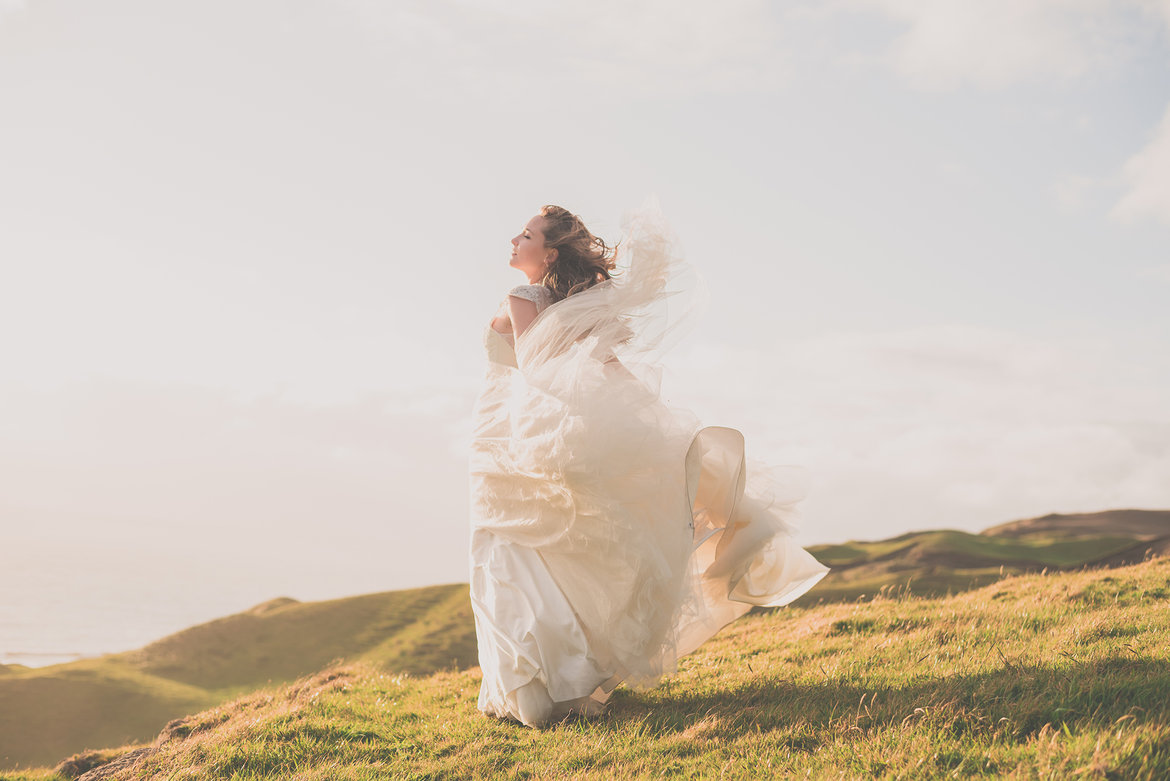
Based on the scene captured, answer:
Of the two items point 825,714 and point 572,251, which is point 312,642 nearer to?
point 572,251

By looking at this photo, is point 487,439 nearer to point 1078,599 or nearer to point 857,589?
point 1078,599

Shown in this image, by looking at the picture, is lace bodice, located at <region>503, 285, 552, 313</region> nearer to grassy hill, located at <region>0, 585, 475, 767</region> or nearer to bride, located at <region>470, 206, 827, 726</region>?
bride, located at <region>470, 206, 827, 726</region>

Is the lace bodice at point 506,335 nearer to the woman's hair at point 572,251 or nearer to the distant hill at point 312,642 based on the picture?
the woman's hair at point 572,251

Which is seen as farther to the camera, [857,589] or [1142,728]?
[857,589]

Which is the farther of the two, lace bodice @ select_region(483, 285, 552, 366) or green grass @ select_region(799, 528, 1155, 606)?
green grass @ select_region(799, 528, 1155, 606)

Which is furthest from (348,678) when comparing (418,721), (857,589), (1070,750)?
(857,589)

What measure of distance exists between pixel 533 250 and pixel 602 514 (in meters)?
2.86

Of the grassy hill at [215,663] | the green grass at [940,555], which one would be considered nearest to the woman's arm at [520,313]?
the grassy hill at [215,663]

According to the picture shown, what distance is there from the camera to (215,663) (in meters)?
27.6

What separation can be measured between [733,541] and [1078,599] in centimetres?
451

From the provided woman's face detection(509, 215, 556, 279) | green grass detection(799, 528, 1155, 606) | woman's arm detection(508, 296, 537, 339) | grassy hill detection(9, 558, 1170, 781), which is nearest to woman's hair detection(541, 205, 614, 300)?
woman's face detection(509, 215, 556, 279)

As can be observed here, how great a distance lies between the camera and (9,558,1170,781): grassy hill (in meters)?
4.64

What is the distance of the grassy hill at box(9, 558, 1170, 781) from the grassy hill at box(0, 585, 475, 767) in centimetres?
1184

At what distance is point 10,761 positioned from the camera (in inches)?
760
